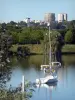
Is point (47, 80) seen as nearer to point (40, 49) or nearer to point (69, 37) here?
point (40, 49)

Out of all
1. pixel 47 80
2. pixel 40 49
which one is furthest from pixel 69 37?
pixel 47 80

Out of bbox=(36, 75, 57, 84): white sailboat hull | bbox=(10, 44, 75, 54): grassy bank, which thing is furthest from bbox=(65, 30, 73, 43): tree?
bbox=(36, 75, 57, 84): white sailboat hull

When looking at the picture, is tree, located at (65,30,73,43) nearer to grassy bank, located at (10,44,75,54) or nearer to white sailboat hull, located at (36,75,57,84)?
grassy bank, located at (10,44,75,54)

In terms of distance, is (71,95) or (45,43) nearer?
(71,95)

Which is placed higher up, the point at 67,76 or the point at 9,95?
the point at 9,95

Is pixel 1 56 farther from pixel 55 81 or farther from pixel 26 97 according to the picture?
pixel 55 81

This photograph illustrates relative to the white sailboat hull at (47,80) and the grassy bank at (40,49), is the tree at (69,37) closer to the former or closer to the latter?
the grassy bank at (40,49)

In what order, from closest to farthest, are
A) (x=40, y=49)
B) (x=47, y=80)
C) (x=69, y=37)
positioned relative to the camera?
(x=47, y=80)
(x=40, y=49)
(x=69, y=37)

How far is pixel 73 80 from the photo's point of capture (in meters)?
17.0

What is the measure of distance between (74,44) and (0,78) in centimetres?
3389

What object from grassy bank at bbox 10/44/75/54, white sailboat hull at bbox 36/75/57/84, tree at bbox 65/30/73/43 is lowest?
grassy bank at bbox 10/44/75/54

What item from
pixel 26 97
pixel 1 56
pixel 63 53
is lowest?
pixel 63 53

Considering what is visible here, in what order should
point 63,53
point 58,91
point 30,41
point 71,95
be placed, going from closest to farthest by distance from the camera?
1. point 71,95
2. point 58,91
3. point 63,53
4. point 30,41

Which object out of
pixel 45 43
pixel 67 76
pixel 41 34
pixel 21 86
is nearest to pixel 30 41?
pixel 41 34
